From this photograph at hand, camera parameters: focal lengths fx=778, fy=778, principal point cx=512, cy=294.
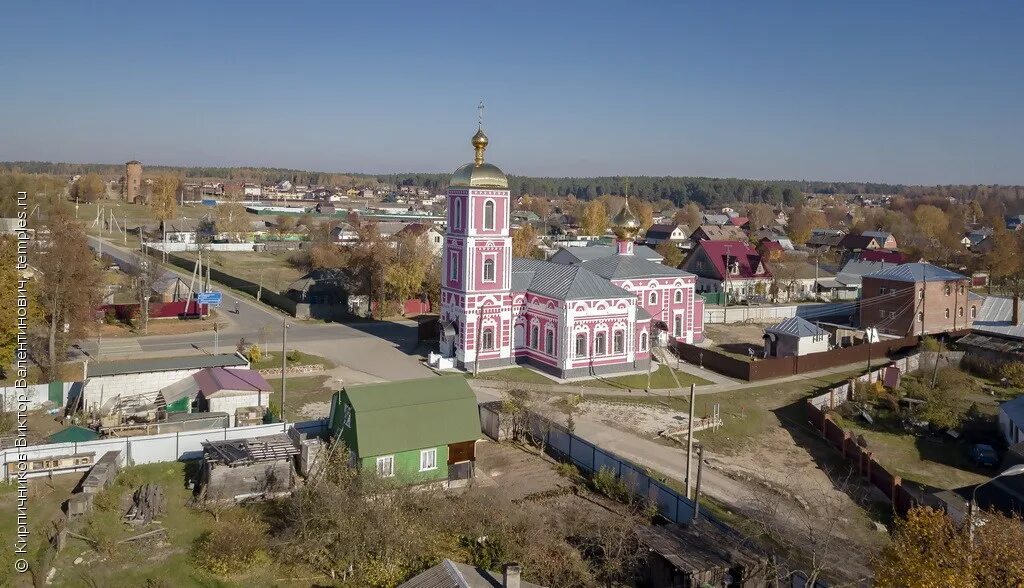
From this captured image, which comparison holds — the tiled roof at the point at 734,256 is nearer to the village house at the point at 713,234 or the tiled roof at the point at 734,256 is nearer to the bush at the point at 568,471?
the village house at the point at 713,234

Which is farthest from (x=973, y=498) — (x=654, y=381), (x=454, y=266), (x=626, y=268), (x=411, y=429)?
(x=454, y=266)

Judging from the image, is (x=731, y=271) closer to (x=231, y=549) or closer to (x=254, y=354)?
(x=254, y=354)

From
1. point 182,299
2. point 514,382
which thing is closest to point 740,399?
point 514,382

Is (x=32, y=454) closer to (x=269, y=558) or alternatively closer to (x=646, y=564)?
(x=269, y=558)

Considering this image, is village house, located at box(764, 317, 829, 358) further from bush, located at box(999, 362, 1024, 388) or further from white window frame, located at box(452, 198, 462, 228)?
white window frame, located at box(452, 198, 462, 228)

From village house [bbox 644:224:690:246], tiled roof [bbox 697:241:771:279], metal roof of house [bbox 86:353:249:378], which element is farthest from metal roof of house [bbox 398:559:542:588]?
village house [bbox 644:224:690:246]

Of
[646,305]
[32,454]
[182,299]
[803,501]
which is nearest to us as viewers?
[32,454]

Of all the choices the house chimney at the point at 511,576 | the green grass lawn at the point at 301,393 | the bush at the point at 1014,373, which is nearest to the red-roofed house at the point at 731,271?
the bush at the point at 1014,373
